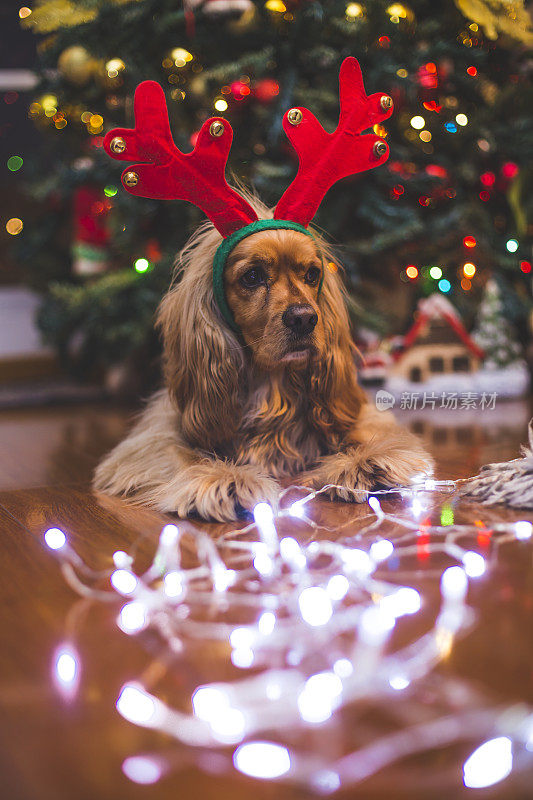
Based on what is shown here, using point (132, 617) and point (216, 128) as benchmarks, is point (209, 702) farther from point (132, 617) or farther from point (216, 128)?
point (216, 128)

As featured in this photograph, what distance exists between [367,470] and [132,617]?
0.67 m

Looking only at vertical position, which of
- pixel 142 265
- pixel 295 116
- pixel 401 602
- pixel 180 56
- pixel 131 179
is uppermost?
pixel 180 56

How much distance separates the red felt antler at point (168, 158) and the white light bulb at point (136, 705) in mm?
965

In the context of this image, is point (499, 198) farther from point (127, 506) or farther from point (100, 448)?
point (127, 506)

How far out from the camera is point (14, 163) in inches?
161

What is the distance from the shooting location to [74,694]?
0.76m

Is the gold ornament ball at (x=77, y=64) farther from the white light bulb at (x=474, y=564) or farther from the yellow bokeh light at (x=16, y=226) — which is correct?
the white light bulb at (x=474, y=564)

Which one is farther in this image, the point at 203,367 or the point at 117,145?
the point at 203,367

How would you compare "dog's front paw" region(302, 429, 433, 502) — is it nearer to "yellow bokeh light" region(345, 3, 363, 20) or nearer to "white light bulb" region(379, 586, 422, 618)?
"white light bulb" region(379, 586, 422, 618)

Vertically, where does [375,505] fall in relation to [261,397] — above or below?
below

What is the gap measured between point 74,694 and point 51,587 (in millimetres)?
326

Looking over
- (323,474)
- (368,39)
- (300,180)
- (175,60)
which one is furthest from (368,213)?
(323,474)

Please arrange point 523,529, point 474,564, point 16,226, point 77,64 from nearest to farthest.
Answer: point 474,564 < point 523,529 < point 77,64 < point 16,226

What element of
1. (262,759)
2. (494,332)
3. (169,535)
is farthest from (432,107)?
(262,759)
